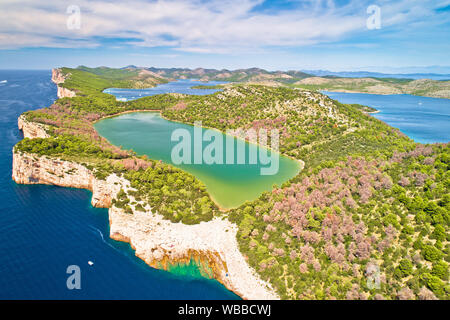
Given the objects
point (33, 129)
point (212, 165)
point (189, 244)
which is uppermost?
point (33, 129)

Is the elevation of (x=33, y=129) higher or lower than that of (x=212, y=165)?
higher

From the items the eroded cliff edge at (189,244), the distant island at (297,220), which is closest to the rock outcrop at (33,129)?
the distant island at (297,220)

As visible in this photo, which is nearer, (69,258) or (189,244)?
(69,258)

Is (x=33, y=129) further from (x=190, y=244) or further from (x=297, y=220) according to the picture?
(x=297, y=220)

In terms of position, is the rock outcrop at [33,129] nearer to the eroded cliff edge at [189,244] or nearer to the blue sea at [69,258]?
the blue sea at [69,258]

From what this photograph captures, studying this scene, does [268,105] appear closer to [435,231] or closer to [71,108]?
[435,231]

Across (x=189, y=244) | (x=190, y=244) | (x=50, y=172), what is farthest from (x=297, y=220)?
(x=50, y=172)

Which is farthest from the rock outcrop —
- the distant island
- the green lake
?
the green lake
